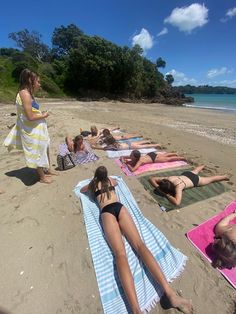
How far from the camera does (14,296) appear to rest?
2135mm

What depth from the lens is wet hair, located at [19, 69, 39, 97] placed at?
345cm

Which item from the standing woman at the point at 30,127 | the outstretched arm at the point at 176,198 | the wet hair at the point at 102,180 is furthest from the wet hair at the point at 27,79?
the outstretched arm at the point at 176,198

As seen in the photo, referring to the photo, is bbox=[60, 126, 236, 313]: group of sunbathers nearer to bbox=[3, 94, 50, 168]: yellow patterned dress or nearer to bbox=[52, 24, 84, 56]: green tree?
bbox=[3, 94, 50, 168]: yellow patterned dress

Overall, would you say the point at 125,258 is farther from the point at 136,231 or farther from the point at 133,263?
the point at 136,231

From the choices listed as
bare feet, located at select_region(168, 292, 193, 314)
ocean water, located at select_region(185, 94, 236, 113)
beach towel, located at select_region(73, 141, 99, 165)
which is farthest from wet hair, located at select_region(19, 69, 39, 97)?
ocean water, located at select_region(185, 94, 236, 113)

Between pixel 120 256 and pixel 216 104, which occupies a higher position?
pixel 120 256

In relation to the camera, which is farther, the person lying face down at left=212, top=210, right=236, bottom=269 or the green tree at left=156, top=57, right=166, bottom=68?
the green tree at left=156, top=57, right=166, bottom=68

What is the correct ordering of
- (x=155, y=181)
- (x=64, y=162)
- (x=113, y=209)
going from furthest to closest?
(x=64, y=162) → (x=155, y=181) → (x=113, y=209)

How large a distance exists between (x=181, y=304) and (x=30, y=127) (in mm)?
3244

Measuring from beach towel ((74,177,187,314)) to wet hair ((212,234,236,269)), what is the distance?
1.30 feet

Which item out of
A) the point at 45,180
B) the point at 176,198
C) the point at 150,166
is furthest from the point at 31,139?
the point at 150,166

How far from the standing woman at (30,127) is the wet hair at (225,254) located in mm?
2998

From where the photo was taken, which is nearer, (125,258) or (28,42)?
(125,258)

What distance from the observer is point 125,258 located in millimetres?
2281
